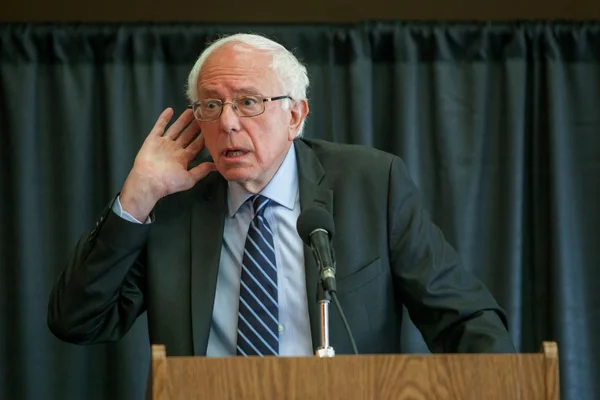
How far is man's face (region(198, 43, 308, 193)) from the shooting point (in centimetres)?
289

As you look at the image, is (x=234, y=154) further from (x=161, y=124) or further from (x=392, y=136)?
(x=392, y=136)

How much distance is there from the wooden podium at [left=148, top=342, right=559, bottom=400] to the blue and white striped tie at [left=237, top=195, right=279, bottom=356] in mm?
768

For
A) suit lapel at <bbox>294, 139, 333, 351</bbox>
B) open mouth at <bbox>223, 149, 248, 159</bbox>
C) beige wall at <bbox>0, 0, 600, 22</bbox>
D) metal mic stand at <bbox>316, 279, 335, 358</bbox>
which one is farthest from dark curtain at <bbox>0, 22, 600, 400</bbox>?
metal mic stand at <bbox>316, 279, 335, 358</bbox>

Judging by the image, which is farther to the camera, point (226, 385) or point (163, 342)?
point (163, 342)

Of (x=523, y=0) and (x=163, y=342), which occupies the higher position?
(x=523, y=0)

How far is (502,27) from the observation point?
402cm

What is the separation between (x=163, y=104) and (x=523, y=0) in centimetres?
136

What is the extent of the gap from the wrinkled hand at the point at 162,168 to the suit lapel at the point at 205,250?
0.26 feet

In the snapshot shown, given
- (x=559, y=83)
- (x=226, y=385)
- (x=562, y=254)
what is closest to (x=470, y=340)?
(x=226, y=385)

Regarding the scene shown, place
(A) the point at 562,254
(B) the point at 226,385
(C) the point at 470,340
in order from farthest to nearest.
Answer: (A) the point at 562,254
(C) the point at 470,340
(B) the point at 226,385

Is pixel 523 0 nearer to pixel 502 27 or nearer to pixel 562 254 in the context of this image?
pixel 502 27

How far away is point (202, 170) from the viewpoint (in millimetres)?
2996

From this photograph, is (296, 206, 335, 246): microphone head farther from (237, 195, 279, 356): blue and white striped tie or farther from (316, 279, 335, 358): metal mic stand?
(237, 195, 279, 356): blue and white striped tie

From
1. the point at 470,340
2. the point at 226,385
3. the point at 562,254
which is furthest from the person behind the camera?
the point at 562,254
